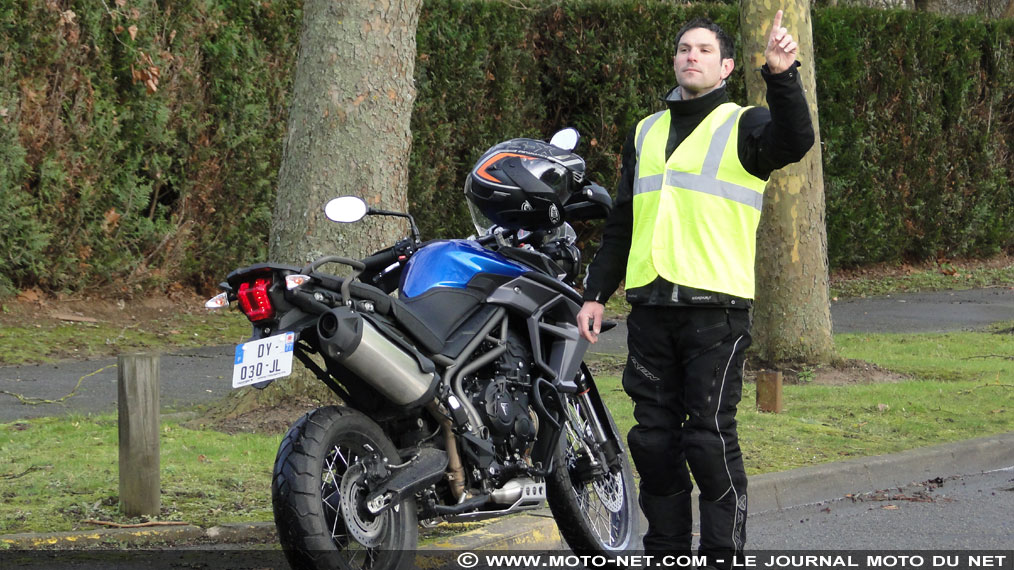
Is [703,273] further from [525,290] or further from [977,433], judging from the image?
[977,433]

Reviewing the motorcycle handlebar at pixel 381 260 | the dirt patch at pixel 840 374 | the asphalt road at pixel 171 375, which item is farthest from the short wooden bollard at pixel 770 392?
the motorcycle handlebar at pixel 381 260

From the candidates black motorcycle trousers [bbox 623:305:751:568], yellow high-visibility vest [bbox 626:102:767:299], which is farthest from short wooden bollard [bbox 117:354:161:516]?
yellow high-visibility vest [bbox 626:102:767:299]

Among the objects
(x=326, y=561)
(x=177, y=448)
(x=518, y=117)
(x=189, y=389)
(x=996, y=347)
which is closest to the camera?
(x=326, y=561)

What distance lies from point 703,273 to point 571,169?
0.96m

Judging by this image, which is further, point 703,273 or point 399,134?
point 399,134

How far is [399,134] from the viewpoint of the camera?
25.2 feet

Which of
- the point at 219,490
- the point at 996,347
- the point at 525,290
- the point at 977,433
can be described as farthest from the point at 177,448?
the point at 996,347

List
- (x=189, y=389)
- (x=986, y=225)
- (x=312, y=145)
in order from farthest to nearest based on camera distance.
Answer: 1. (x=986, y=225)
2. (x=189, y=389)
3. (x=312, y=145)

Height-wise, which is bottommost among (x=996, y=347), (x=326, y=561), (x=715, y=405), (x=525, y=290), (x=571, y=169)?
(x=996, y=347)

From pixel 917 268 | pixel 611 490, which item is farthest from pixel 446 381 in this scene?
pixel 917 268

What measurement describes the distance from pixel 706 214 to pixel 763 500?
2.29 metres

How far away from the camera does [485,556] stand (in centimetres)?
525

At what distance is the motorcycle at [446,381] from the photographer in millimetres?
4336

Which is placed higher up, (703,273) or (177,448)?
(703,273)
